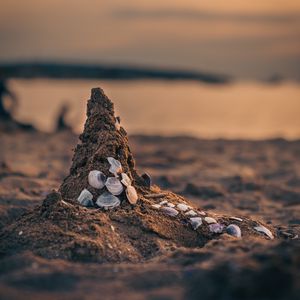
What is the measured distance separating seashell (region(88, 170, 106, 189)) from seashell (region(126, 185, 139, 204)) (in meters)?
0.22

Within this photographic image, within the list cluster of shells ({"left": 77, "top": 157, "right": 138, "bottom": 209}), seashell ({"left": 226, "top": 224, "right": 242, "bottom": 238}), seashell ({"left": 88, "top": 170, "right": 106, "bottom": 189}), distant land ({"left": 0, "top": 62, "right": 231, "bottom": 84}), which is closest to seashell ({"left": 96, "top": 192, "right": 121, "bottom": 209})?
cluster of shells ({"left": 77, "top": 157, "right": 138, "bottom": 209})

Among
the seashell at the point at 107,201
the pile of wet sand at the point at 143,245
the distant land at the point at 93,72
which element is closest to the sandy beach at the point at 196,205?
the pile of wet sand at the point at 143,245

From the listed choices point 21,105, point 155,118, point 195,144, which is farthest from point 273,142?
point 21,105

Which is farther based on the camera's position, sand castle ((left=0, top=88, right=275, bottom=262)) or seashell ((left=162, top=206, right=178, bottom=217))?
seashell ((left=162, top=206, right=178, bottom=217))

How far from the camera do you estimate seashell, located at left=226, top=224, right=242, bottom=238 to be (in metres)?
Result: 5.06

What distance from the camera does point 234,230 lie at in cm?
509

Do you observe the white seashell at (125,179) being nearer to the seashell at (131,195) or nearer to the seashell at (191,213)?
the seashell at (131,195)

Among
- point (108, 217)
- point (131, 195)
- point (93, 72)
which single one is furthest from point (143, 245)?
point (93, 72)

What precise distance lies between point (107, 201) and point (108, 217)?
0.78 feet

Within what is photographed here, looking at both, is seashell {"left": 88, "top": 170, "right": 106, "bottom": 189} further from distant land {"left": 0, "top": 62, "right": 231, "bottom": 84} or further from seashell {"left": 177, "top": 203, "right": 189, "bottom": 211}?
distant land {"left": 0, "top": 62, "right": 231, "bottom": 84}

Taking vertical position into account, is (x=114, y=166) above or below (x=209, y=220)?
above

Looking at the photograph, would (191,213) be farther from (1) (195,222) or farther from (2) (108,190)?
(2) (108,190)

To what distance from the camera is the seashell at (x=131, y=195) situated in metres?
5.12

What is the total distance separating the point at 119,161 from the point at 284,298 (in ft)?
8.30
